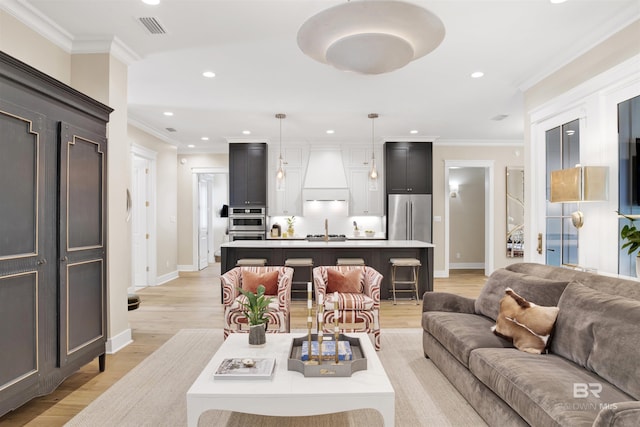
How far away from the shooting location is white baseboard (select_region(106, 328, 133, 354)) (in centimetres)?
347

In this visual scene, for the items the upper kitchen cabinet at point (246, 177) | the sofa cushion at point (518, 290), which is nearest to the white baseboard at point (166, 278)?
the upper kitchen cabinet at point (246, 177)

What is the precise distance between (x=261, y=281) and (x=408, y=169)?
14.8ft

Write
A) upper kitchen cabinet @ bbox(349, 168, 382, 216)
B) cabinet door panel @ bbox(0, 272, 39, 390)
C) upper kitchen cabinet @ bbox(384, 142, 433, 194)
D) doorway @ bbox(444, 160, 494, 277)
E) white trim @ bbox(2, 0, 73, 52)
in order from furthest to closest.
Answer: doorway @ bbox(444, 160, 494, 277), upper kitchen cabinet @ bbox(349, 168, 382, 216), upper kitchen cabinet @ bbox(384, 142, 433, 194), white trim @ bbox(2, 0, 73, 52), cabinet door panel @ bbox(0, 272, 39, 390)

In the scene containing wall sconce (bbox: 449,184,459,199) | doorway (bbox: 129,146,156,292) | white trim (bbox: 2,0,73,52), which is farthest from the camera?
wall sconce (bbox: 449,184,459,199)

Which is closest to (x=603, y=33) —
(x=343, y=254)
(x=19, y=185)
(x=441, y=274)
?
(x=343, y=254)

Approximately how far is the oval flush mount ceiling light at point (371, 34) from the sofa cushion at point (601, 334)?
1.72 m

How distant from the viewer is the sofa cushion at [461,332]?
2.51 m

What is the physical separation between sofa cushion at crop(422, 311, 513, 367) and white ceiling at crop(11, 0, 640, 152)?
2.39 metres

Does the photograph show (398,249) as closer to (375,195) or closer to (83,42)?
(375,195)

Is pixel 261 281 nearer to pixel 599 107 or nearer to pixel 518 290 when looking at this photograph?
pixel 518 290

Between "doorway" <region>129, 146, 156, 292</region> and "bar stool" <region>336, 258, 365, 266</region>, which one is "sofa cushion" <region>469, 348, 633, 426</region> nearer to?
"bar stool" <region>336, 258, 365, 266</region>

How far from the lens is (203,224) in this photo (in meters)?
9.13

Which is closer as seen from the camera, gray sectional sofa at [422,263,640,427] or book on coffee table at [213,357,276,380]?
gray sectional sofa at [422,263,640,427]

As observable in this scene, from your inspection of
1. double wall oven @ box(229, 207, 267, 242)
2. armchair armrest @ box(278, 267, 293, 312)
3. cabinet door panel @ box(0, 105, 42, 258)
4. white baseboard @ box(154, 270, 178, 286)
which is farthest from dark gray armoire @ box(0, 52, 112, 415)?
double wall oven @ box(229, 207, 267, 242)
